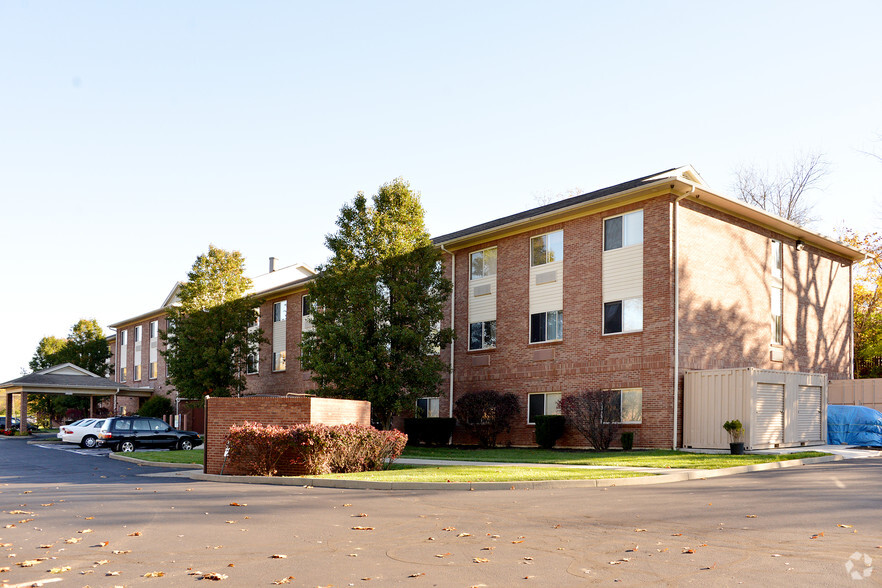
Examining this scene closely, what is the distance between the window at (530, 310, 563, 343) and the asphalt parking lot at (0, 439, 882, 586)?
12.8m

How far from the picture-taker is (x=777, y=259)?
28953mm

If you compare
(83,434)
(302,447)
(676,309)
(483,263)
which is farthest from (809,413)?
(83,434)

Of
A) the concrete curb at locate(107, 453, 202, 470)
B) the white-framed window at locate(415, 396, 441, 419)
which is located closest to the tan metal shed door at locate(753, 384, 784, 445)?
the white-framed window at locate(415, 396, 441, 419)

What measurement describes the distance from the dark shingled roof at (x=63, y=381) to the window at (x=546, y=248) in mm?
32725

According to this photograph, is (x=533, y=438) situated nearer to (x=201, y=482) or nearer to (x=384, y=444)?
(x=384, y=444)

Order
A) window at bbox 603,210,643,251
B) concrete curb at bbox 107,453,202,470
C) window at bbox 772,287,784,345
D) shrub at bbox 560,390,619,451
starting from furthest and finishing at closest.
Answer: window at bbox 772,287,784,345 < window at bbox 603,210,643,251 < shrub at bbox 560,390,619,451 < concrete curb at bbox 107,453,202,470

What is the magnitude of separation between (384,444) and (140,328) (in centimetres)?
4518

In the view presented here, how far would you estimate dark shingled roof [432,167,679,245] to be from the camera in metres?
25.6

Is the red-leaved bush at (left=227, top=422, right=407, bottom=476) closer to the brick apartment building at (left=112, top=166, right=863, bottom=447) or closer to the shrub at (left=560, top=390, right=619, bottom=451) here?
the shrub at (left=560, top=390, right=619, bottom=451)

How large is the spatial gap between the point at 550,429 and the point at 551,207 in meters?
7.89

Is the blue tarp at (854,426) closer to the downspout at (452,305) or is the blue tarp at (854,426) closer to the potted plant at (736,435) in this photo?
the potted plant at (736,435)

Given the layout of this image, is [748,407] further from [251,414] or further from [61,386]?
[61,386]

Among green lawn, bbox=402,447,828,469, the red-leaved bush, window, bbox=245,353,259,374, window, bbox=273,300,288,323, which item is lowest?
green lawn, bbox=402,447,828,469

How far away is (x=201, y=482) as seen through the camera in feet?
54.2
